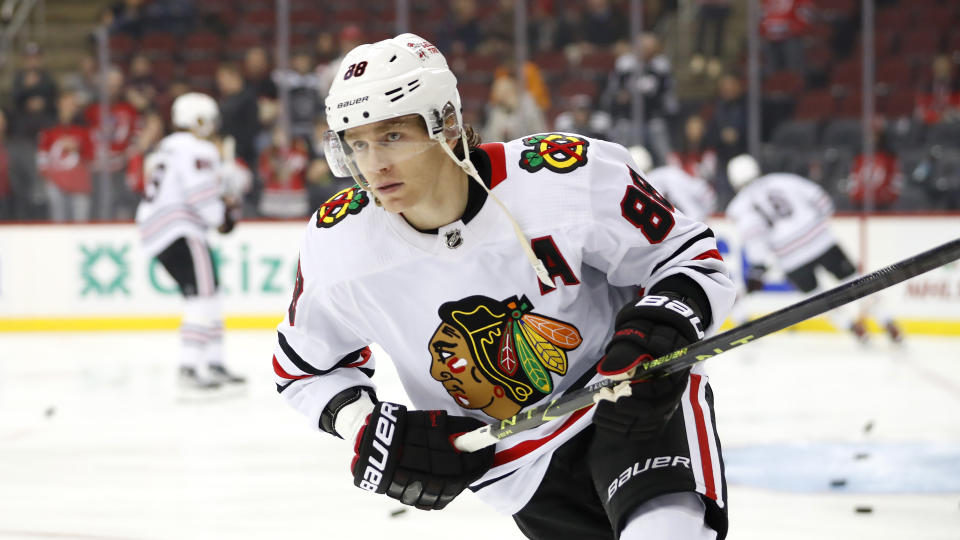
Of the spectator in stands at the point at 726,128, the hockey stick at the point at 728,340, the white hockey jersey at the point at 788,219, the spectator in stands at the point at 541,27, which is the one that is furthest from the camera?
the spectator in stands at the point at 541,27

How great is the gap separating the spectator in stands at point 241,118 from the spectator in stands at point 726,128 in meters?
3.14

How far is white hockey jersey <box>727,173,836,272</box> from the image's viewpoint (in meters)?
7.02

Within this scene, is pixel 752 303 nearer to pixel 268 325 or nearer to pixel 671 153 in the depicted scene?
pixel 671 153

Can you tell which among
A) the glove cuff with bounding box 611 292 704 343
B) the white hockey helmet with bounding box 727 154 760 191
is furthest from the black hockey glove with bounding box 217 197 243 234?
the glove cuff with bounding box 611 292 704 343

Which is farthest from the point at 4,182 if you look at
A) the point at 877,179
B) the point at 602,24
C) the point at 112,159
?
the point at 877,179

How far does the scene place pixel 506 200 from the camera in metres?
1.84

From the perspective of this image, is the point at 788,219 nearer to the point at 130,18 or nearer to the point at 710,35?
the point at 710,35

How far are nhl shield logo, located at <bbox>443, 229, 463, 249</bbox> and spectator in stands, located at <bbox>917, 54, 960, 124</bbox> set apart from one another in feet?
23.3

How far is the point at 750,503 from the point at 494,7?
609 centimetres

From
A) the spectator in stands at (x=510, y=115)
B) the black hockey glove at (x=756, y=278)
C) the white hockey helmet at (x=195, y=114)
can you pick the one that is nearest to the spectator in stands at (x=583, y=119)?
the spectator in stands at (x=510, y=115)

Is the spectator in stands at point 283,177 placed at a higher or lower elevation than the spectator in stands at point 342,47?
lower

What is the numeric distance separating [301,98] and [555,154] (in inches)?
265

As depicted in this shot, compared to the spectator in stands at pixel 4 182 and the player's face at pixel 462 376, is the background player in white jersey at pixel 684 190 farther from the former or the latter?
the player's face at pixel 462 376

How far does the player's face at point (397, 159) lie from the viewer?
1778 millimetres
